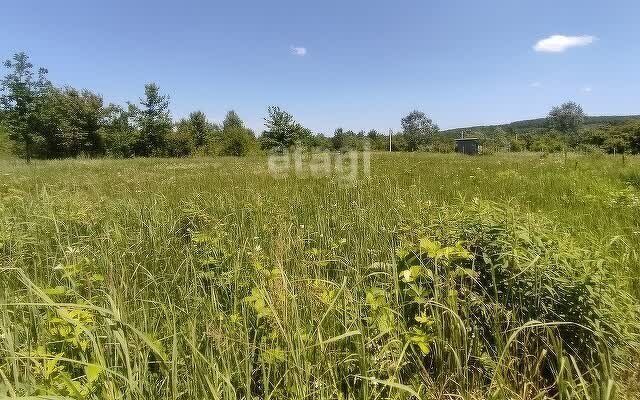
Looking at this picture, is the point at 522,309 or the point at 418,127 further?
the point at 418,127

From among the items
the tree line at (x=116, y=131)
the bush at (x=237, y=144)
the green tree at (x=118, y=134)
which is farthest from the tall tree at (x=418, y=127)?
the green tree at (x=118, y=134)

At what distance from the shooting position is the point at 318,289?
1411 millimetres

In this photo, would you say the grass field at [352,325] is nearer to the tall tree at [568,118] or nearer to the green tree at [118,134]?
the green tree at [118,134]

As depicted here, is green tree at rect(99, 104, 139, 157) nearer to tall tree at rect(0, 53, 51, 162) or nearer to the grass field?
tall tree at rect(0, 53, 51, 162)

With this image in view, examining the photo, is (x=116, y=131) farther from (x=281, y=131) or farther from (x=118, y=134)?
(x=281, y=131)

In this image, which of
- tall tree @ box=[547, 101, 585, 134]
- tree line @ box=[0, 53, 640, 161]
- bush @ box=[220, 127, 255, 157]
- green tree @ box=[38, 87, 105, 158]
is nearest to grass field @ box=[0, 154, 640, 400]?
tree line @ box=[0, 53, 640, 161]

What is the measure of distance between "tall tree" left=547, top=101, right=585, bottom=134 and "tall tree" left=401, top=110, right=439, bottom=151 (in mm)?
22737

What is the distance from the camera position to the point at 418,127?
73.8 m

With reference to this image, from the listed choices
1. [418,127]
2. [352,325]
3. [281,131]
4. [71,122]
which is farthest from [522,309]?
[418,127]

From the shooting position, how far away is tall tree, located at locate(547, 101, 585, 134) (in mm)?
61844

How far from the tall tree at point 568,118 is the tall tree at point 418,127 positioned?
22.7 meters

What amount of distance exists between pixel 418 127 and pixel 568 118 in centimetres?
2855

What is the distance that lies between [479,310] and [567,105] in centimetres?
8098

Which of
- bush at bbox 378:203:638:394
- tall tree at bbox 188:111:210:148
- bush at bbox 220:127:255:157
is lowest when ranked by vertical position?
bush at bbox 378:203:638:394
